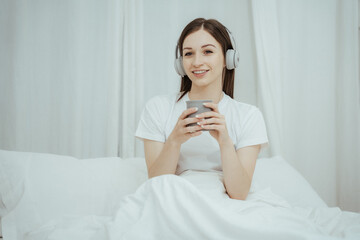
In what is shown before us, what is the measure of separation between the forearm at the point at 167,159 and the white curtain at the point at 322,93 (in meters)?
1.15

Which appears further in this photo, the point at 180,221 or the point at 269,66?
the point at 269,66

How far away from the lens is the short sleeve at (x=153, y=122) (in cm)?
133

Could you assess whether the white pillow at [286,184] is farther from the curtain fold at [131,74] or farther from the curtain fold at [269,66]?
the curtain fold at [131,74]

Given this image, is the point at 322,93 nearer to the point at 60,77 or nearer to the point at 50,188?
the point at 60,77

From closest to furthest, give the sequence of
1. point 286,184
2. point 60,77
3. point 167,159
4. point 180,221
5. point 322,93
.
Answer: point 180,221 → point 167,159 → point 286,184 → point 60,77 → point 322,93

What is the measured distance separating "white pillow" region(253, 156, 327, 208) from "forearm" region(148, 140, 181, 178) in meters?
0.42

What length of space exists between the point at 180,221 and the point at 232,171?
403 millimetres

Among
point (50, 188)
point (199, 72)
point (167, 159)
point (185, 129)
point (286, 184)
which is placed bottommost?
point (286, 184)

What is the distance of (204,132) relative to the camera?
4.42 ft

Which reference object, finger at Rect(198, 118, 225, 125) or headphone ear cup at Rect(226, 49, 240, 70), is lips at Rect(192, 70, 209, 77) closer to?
headphone ear cup at Rect(226, 49, 240, 70)

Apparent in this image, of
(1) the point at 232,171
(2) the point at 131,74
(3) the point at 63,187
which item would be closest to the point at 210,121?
(1) the point at 232,171

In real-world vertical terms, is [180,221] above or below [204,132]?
below

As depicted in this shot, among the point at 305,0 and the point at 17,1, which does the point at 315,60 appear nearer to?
the point at 305,0

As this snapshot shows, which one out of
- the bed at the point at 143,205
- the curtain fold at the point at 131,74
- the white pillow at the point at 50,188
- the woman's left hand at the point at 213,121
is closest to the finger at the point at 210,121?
the woman's left hand at the point at 213,121
